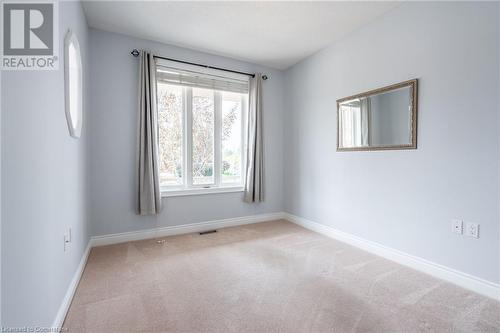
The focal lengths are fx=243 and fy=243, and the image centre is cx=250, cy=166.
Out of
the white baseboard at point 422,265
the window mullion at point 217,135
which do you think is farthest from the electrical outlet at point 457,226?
the window mullion at point 217,135

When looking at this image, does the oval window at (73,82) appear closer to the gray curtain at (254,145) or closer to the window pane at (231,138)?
the window pane at (231,138)

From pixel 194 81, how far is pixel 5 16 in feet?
8.43

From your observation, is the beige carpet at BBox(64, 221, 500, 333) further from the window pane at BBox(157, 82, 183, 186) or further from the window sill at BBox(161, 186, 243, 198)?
the window pane at BBox(157, 82, 183, 186)

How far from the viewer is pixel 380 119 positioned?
2.67 meters

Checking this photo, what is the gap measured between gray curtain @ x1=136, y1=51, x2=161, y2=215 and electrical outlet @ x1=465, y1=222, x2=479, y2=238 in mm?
3238

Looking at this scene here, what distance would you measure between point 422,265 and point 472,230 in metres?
0.56

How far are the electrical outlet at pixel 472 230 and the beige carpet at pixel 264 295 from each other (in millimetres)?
459

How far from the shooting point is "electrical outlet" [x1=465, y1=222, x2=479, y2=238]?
6.44 ft

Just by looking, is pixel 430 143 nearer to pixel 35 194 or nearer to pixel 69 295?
pixel 35 194

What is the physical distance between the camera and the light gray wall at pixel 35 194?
98cm

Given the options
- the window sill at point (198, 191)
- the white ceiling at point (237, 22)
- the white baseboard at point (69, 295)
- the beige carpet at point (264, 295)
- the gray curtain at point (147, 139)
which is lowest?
the beige carpet at point (264, 295)

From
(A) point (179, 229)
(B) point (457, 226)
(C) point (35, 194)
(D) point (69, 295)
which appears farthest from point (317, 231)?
(C) point (35, 194)

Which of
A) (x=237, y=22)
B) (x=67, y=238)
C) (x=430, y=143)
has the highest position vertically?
(x=237, y=22)

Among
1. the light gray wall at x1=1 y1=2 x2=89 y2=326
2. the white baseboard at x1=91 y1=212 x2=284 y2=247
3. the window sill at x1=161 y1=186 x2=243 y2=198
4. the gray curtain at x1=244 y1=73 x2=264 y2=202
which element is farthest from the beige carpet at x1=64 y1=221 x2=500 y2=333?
the gray curtain at x1=244 y1=73 x2=264 y2=202
